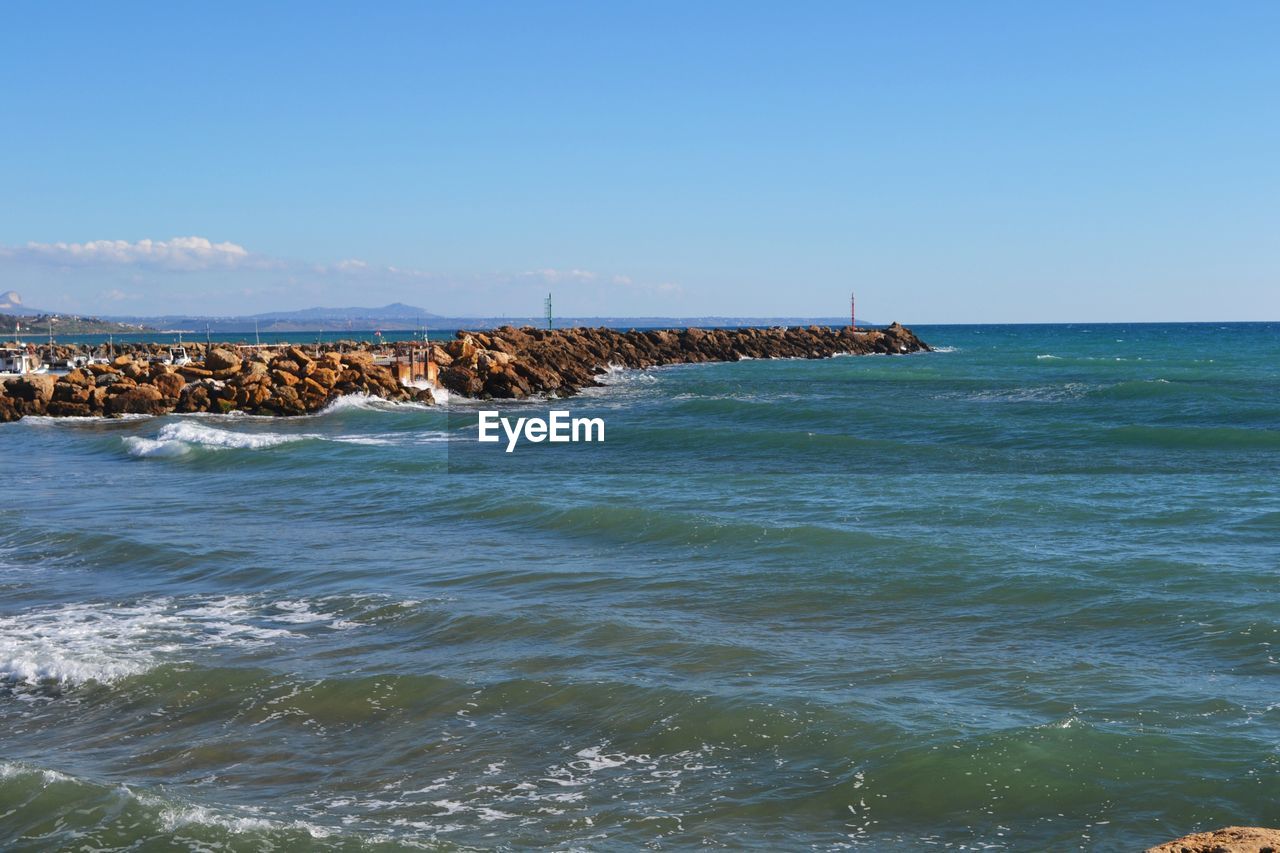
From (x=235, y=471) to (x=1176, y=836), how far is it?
59.0 ft

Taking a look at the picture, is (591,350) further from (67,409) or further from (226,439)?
(226,439)

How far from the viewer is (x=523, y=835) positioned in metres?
5.70

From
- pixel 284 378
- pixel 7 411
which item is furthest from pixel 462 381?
pixel 7 411

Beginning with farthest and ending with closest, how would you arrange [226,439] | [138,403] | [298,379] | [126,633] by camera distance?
1. [298,379]
2. [138,403]
3. [226,439]
4. [126,633]

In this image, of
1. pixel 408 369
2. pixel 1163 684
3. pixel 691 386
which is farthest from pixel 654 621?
pixel 691 386

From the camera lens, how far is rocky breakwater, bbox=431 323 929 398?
4038 centimetres

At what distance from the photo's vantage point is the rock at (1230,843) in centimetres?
417

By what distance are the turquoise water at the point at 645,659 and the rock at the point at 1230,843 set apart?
1220 millimetres

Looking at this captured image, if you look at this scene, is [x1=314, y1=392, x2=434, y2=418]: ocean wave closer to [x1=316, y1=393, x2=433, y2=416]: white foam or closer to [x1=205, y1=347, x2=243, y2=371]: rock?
[x1=316, y1=393, x2=433, y2=416]: white foam

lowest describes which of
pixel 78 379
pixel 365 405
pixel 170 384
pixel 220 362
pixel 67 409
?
pixel 67 409

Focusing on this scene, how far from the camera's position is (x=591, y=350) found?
59.4m

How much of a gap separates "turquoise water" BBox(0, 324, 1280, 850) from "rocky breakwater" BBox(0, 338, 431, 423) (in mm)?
14332

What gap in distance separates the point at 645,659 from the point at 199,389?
93.4ft

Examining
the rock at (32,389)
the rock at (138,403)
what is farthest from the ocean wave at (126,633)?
the rock at (32,389)
